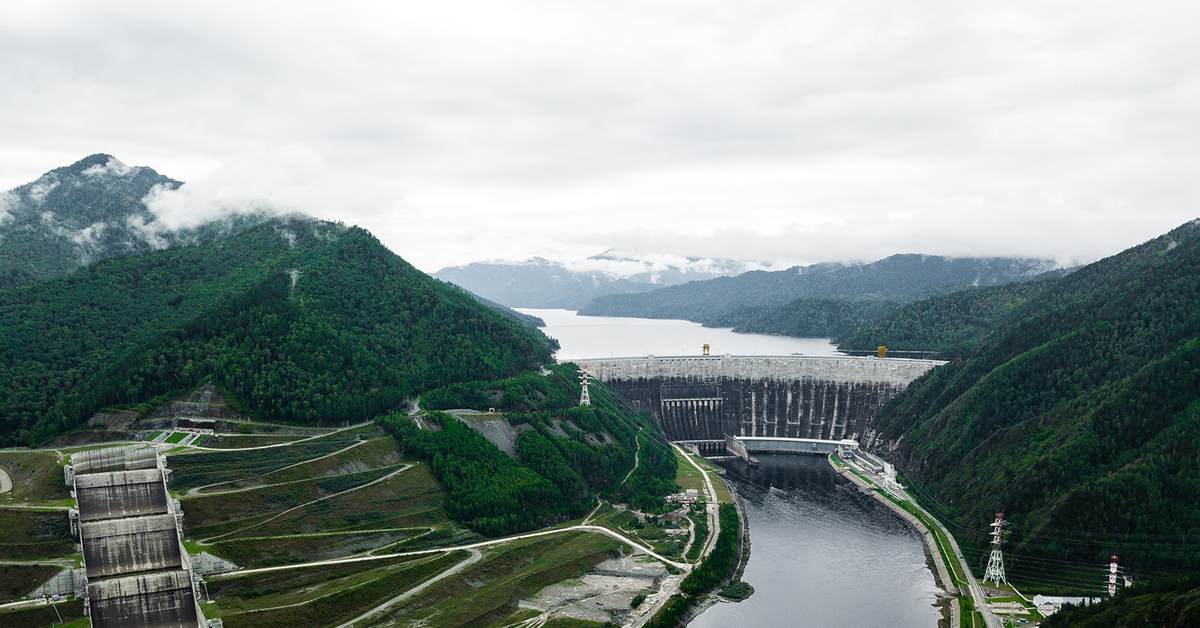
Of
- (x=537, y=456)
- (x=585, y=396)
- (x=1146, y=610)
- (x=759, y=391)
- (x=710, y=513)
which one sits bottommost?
(x=710, y=513)

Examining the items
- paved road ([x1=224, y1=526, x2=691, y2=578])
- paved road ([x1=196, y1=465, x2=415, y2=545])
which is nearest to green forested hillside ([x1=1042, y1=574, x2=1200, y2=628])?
paved road ([x1=224, y1=526, x2=691, y2=578])

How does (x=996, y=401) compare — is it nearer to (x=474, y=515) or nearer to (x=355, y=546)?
(x=474, y=515)

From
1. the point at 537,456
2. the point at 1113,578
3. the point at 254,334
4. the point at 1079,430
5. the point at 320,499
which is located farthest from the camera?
the point at 537,456

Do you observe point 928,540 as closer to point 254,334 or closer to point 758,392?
point 758,392

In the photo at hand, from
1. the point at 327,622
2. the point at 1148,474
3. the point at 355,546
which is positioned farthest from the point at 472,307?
the point at 1148,474

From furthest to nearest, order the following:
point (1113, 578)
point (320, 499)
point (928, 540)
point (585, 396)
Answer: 1. point (585, 396)
2. point (928, 540)
3. point (320, 499)
4. point (1113, 578)

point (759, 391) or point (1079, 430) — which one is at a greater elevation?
point (759, 391)

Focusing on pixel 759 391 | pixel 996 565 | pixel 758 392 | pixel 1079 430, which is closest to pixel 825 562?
pixel 996 565
